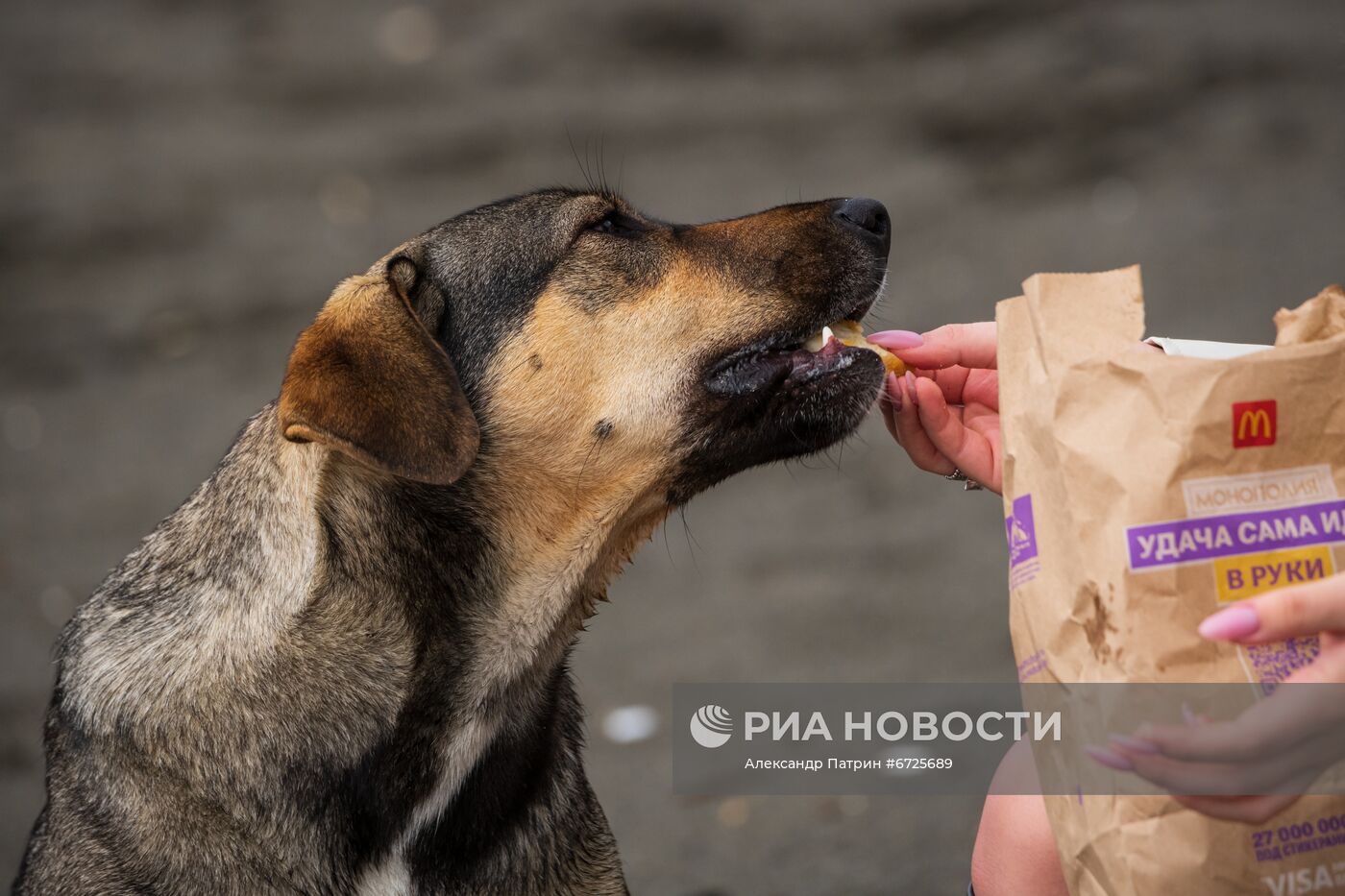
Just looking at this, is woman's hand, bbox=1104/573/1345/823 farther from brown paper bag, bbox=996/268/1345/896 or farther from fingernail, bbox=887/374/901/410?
fingernail, bbox=887/374/901/410

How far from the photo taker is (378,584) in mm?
3002

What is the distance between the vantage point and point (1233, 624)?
77.7 inches

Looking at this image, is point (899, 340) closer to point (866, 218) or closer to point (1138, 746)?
point (866, 218)

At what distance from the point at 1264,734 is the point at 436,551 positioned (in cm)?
176

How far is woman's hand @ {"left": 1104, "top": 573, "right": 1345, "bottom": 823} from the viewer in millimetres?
1960

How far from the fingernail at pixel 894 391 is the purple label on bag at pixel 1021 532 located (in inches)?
34.3

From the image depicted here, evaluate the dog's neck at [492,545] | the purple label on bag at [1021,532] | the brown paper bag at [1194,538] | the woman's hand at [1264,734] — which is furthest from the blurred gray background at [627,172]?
the woman's hand at [1264,734]

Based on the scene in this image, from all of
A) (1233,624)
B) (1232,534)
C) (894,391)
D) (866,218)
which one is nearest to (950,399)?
(894,391)

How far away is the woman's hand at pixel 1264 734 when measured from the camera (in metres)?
1.96

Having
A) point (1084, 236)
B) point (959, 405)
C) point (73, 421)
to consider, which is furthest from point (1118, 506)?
point (73, 421)

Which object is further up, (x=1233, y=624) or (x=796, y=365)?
(x=796, y=365)

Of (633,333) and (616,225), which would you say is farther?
(616,225)

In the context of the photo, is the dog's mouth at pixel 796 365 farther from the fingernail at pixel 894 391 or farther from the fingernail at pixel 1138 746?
the fingernail at pixel 1138 746

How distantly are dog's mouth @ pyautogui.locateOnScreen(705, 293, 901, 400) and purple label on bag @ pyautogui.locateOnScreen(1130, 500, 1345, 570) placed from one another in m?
1.22
